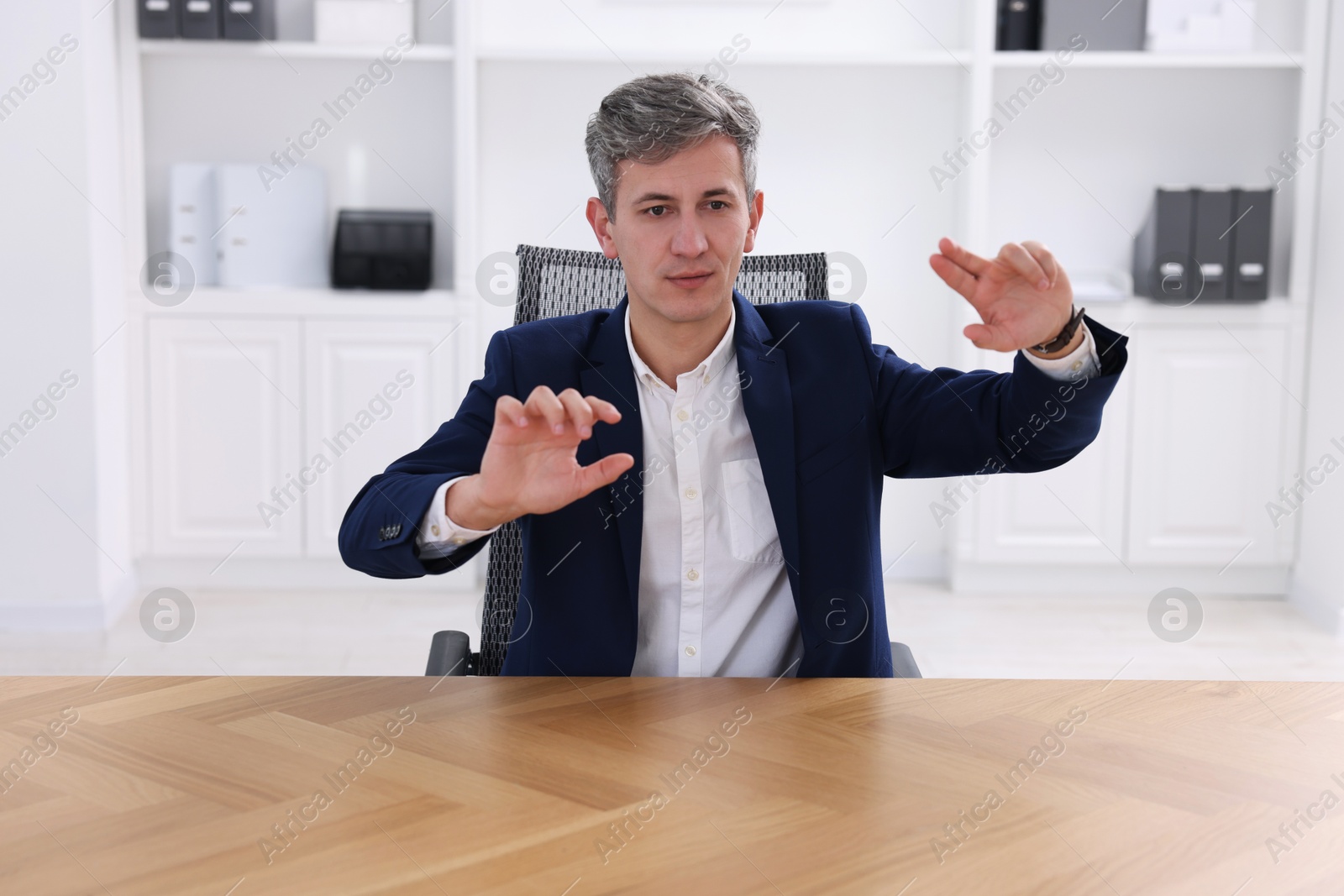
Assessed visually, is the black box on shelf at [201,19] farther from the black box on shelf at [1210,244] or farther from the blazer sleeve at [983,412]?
the black box on shelf at [1210,244]

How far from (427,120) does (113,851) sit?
3.22 m

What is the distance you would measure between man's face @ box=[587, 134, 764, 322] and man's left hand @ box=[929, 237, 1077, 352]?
321 mm

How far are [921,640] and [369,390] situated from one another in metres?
1.75

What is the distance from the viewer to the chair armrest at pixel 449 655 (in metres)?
1.44

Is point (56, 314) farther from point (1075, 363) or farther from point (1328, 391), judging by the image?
point (1328, 391)

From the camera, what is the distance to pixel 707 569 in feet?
5.02

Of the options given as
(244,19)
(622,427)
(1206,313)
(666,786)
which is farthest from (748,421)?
(244,19)

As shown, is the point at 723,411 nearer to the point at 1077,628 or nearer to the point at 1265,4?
the point at 1077,628

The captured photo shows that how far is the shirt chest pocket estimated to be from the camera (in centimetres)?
153

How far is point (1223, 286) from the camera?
356 centimetres

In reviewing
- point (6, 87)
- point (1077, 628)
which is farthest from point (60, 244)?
point (1077, 628)

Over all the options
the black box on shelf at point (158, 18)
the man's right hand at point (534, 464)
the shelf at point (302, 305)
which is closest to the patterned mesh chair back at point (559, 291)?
the man's right hand at point (534, 464)

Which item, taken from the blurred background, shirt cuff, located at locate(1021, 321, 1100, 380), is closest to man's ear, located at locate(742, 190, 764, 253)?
shirt cuff, located at locate(1021, 321, 1100, 380)

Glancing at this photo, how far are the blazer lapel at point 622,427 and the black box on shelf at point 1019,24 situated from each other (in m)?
2.44
